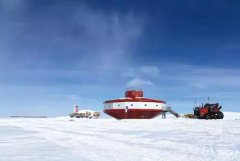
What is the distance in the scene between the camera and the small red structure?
57.2m

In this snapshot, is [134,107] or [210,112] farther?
[134,107]

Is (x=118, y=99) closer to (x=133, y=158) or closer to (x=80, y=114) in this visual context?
(x=80, y=114)

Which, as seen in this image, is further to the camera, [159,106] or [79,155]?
[159,106]

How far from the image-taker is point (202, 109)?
158ft

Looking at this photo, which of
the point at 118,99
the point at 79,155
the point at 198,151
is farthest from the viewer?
the point at 118,99

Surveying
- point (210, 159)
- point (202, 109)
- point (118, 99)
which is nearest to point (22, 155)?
point (210, 159)

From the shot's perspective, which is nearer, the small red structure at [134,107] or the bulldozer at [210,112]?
the bulldozer at [210,112]

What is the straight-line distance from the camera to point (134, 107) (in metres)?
57.1

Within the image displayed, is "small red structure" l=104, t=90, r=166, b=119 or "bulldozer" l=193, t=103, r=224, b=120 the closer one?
"bulldozer" l=193, t=103, r=224, b=120

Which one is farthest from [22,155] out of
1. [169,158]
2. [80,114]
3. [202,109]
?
[80,114]

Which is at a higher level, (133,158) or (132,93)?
(132,93)

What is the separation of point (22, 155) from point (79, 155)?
187 cm

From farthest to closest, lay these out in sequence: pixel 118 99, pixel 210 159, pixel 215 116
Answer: pixel 118 99 < pixel 215 116 < pixel 210 159

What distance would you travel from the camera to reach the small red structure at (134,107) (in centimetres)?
5716
